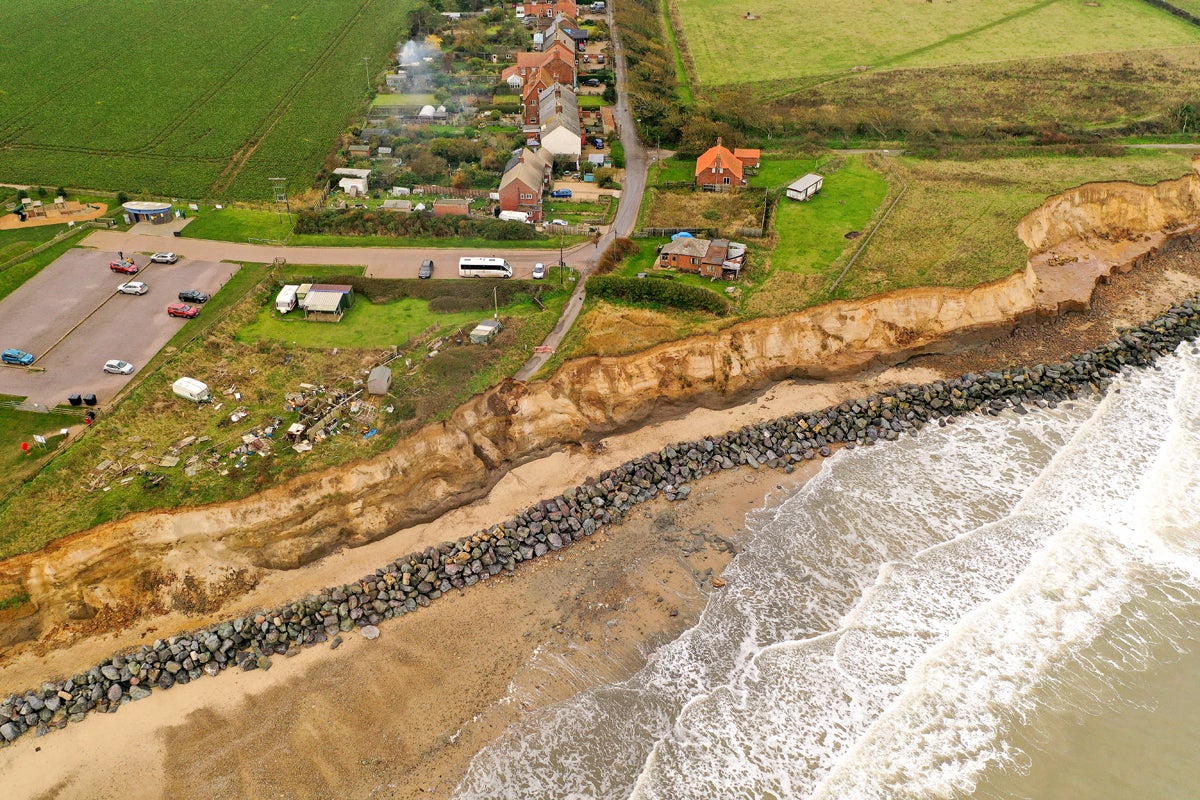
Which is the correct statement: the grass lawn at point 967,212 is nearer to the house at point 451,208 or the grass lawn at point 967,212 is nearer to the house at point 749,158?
the house at point 749,158

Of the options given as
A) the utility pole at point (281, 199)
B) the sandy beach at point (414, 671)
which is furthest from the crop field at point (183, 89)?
the sandy beach at point (414, 671)

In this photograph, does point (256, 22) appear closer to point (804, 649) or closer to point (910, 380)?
point (910, 380)

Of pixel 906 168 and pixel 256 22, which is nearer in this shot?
pixel 906 168

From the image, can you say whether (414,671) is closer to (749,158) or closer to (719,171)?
(719,171)

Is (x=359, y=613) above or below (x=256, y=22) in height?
below

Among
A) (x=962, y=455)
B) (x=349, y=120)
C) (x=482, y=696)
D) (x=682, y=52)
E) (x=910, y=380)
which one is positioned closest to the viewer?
(x=482, y=696)

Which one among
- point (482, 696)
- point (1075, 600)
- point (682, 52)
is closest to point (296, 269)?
point (482, 696)
